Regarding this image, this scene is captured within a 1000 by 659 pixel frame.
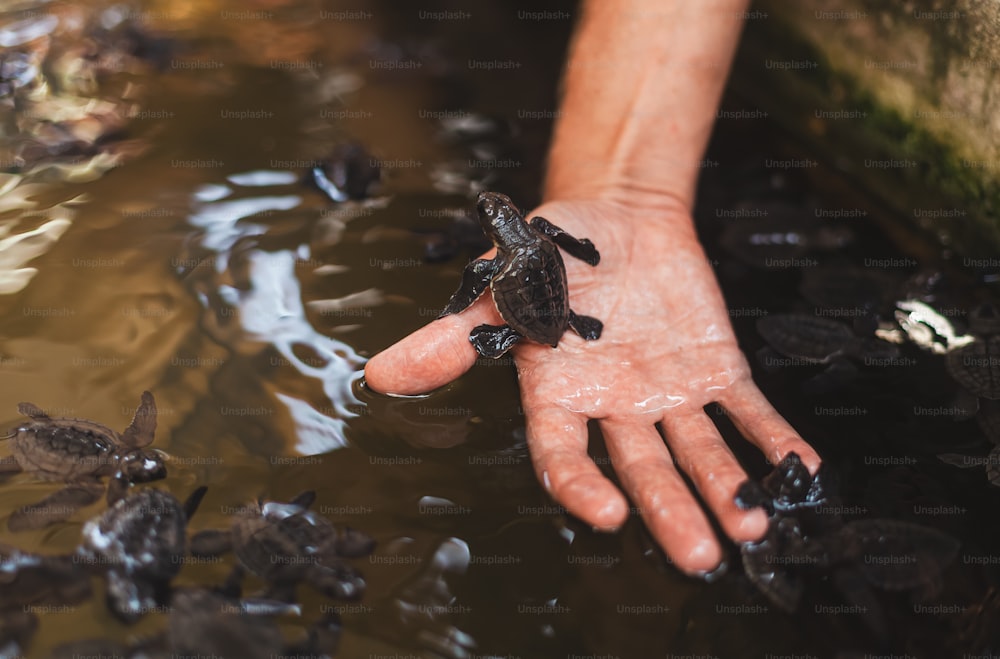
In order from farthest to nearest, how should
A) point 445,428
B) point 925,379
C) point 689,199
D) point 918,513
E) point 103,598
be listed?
point 689,199, point 925,379, point 445,428, point 918,513, point 103,598

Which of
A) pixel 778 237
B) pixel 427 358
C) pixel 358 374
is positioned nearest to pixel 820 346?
pixel 778 237

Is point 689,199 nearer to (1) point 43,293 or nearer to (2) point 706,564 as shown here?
(2) point 706,564

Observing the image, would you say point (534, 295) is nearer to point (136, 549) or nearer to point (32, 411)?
point (136, 549)

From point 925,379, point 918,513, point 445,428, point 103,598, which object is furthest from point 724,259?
point 103,598

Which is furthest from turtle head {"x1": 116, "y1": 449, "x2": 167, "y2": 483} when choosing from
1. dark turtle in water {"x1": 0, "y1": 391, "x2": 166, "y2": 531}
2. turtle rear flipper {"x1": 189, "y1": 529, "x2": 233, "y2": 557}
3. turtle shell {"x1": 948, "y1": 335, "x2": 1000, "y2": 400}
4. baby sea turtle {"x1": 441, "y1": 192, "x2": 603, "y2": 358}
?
turtle shell {"x1": 948, "y1": 335, "x2": 1000, "y2": 400}

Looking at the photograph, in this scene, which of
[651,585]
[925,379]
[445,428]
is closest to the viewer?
[651,585]

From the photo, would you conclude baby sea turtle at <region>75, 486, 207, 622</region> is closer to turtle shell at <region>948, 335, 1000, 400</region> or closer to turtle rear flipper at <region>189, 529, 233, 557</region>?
turtle rear flipper at <region>189, 529, 233, 557</region>
